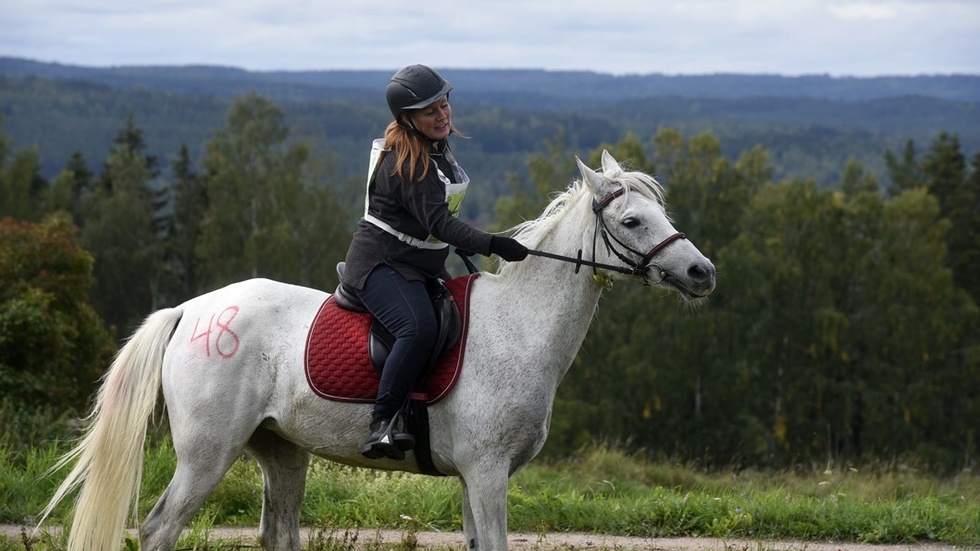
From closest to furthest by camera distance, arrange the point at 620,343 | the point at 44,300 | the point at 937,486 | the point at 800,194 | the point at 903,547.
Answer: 1. the point at 903,547
2. the point at 937,486
3. the point at 44,300
4. the point at 620,343
5. the point at 800,194

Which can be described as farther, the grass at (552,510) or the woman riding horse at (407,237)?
the grass at (552,510)

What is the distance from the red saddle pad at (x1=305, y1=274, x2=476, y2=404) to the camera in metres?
5.64

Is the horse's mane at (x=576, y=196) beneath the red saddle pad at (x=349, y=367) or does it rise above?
above

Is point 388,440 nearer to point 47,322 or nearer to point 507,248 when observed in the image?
point 507,248

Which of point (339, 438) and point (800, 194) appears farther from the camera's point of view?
point (800, 194)

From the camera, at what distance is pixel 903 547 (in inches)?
293

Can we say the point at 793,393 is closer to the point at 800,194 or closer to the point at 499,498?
the point at 800,194

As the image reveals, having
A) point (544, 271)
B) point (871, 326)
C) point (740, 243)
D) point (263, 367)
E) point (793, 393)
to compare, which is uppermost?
point (544, 271)

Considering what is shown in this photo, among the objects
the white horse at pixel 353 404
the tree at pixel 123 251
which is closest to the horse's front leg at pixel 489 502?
the white horse at pixel 353 404

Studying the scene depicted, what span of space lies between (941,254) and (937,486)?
123 feet

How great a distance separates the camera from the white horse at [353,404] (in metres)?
5.57

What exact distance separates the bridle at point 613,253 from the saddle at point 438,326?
0.94ft

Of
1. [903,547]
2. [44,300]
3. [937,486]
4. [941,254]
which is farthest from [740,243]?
[903,547]

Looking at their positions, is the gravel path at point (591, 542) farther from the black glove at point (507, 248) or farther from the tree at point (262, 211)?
the tree at point (262, 211)
